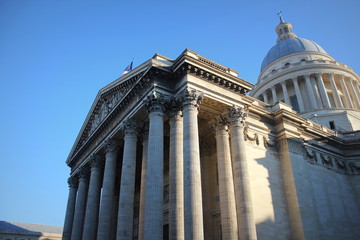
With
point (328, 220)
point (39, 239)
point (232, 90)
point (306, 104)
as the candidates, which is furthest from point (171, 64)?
point (39, 239)

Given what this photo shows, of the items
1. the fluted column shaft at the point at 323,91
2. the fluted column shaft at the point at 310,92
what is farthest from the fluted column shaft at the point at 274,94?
the fluted column shaft at the point at 323,91

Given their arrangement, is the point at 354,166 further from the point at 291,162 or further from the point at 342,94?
the point at 342,94

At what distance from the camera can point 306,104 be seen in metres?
45.7

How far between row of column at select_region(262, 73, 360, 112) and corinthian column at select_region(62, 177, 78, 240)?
32033 mm

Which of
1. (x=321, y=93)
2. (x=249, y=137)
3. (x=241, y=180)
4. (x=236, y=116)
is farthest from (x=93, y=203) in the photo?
(x=321, y=93)

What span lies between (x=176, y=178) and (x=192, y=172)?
149 centimetres

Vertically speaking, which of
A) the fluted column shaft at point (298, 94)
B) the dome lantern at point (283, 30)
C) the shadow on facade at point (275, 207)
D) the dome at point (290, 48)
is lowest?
the shadow on facade at point (275, 207)

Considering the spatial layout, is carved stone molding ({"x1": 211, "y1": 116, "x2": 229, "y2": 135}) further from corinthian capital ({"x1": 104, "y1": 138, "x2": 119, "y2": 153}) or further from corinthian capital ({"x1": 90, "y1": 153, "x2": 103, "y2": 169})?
corinthian capital ({"x1": 90, "y1": 153, "x2": 103, "y2": 169})

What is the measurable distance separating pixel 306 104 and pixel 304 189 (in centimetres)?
2358

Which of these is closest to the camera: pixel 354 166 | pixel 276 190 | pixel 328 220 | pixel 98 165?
pixel 276 190

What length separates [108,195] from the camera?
23.8 m

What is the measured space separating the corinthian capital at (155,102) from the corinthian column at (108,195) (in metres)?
7.23

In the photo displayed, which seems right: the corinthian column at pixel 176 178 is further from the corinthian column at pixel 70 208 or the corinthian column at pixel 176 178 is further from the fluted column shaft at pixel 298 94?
the fluted column shaft at pixel 298 94

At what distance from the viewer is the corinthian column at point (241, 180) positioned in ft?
61.7
